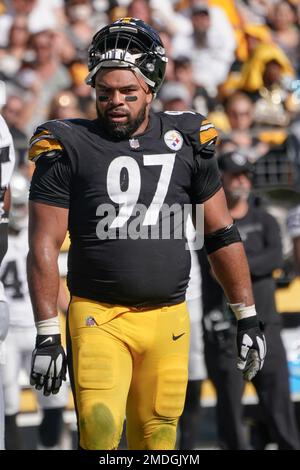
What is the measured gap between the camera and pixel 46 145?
457 centimetres

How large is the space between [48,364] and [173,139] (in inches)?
44.2

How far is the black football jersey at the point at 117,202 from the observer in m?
4.62

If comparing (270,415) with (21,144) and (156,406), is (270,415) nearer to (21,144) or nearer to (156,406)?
(156,406)

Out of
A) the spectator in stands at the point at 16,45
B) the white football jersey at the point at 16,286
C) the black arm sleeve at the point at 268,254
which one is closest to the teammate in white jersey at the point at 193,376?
the black arm sleeve at the point at 268,254

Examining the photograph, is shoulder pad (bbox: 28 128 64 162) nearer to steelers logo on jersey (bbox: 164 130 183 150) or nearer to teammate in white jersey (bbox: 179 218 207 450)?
steelers logo on jersey (bbox: 164 130 183 150)

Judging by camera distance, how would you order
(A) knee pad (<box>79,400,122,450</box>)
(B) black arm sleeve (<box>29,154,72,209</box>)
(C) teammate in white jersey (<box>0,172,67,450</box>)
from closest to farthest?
(A) knee pad (<box>79,400,122,450</box>), (B) black arm sleeve (<box>29,154,72,209</box>), (C) teammate in white jersey (<box>0,172,67,450</box>)

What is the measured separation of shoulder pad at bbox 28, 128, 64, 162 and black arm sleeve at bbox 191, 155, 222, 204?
64 cm

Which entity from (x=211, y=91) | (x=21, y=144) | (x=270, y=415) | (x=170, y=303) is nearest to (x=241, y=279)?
(x=170, y=303)

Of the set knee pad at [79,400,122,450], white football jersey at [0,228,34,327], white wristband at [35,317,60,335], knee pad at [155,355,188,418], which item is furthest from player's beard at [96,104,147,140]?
white football jersey at [0,228,34,327]

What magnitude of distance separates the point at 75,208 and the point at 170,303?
0.59 meters

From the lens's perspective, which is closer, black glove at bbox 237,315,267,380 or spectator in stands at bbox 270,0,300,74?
black glove at bbox 237,315,267,380

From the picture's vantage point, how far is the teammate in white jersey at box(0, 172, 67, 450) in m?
7.27

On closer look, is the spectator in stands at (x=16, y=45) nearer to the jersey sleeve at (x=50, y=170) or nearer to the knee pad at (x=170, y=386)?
the jersey sleeve at (x=50, y=170)

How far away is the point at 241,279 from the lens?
5004mm
